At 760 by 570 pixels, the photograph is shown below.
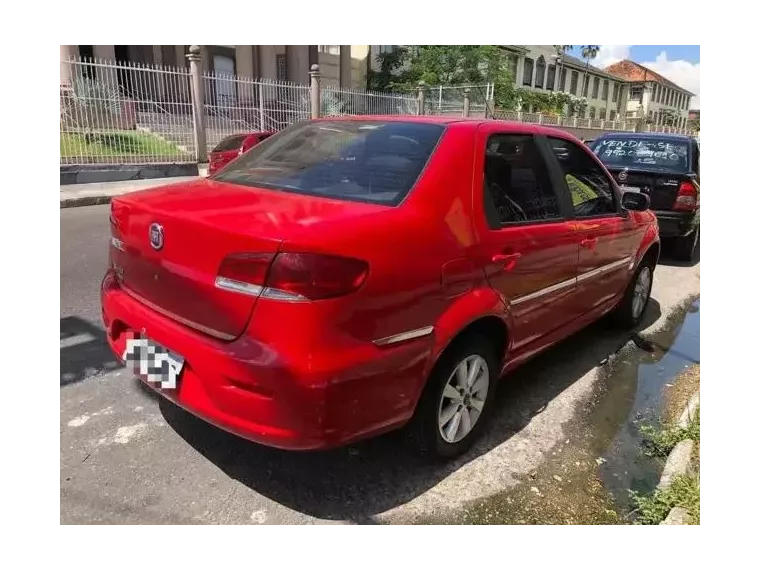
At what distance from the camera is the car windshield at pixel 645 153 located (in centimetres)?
795

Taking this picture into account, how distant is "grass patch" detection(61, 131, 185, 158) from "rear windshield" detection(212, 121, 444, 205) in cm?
1085

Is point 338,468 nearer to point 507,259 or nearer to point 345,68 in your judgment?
point 507,259

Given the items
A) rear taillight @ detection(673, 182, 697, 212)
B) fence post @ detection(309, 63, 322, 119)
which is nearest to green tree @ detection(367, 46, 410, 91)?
fence post @ detection(309, 63, 322, 119)

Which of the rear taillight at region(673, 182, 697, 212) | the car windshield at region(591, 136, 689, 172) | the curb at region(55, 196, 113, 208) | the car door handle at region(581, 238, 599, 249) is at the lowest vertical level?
the curb at region(55, 196, 113, 208)

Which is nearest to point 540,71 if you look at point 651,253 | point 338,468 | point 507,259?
point 651,253

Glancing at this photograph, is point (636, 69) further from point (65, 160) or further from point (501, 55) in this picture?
point (65, 160)

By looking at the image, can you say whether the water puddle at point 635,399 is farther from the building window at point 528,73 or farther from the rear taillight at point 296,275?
the building window at point 528,73

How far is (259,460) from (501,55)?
29672 millimetres

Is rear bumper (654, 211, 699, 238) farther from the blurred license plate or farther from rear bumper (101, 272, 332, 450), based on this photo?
the blurred license plate

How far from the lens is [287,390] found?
6.82 ft

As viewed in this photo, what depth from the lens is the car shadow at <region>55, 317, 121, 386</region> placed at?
358 centimetres

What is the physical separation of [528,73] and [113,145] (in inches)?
1323

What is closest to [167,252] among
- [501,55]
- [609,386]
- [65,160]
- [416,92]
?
[609,386]

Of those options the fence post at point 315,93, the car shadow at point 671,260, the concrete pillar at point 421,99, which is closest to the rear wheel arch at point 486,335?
the car shadow at point 671,260
